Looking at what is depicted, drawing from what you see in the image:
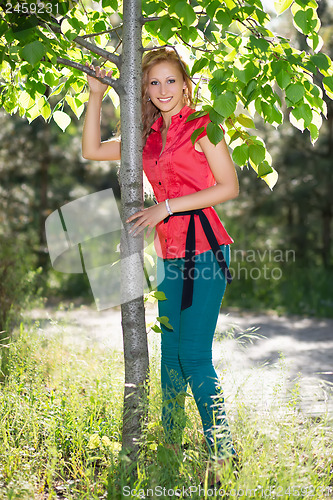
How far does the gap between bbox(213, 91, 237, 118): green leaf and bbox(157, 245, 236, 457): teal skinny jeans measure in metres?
0.68

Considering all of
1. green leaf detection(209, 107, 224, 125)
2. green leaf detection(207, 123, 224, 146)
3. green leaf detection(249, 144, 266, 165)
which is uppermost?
green leaf detection(209, 107, 224, 125)

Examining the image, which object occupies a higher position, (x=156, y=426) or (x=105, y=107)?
(x=105, y=107)

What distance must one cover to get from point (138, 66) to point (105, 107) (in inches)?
377

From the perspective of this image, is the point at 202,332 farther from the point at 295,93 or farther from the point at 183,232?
the point at 295,93

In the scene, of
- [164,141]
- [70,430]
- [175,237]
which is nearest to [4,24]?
[164,141]

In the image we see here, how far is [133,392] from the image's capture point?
→ 2.36 m

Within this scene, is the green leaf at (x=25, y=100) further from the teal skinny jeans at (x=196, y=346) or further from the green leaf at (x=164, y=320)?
the green leaf at (x=164, y=320)

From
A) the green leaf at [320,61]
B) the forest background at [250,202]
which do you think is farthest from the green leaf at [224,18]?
the forest background at [250,202]

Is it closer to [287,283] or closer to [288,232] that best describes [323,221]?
[288,232]

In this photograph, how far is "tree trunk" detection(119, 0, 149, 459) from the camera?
2465mm

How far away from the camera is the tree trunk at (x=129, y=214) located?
246 cm

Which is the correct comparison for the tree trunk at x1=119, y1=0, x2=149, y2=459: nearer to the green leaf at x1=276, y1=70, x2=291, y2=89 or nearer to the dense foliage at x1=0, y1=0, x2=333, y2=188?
the dense foliage at x1=0, y1=0, x2=333, y2=188
